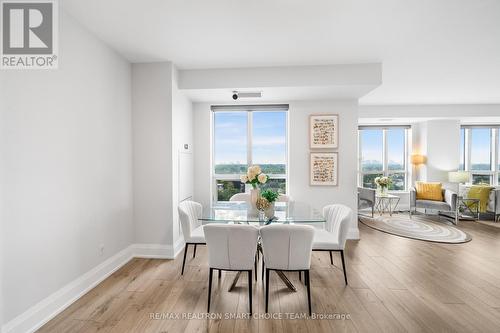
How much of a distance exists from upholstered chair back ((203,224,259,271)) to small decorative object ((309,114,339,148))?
260 centimetres

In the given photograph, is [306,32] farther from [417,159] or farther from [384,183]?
[417,159]

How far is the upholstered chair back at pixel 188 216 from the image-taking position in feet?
8.58

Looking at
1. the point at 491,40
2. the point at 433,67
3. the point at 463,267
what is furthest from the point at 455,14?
the point at 463,267

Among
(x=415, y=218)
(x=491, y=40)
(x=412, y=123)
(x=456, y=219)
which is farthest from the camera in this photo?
(x=412, y=123)

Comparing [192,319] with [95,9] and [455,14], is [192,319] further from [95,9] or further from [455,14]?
[455,14]

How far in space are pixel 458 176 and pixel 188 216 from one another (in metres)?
6.72

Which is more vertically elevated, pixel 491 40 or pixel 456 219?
pixel 491 40

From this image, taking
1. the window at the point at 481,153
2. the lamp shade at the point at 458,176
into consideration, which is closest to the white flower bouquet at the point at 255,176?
the lamp shade at the point at 458,176

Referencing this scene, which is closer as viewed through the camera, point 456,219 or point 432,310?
point 432,310

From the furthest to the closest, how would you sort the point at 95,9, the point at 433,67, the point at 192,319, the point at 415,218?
the point at 415,218 < the point at 433,67 < the point at 95,9 < the point at 192,319

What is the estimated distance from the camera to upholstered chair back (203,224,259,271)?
1.96 m

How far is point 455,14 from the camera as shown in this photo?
215cm

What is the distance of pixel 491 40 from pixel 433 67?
0.74 meters

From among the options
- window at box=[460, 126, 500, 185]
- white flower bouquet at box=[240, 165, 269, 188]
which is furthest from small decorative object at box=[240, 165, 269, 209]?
window at box=[460, 126, 500, 185]
